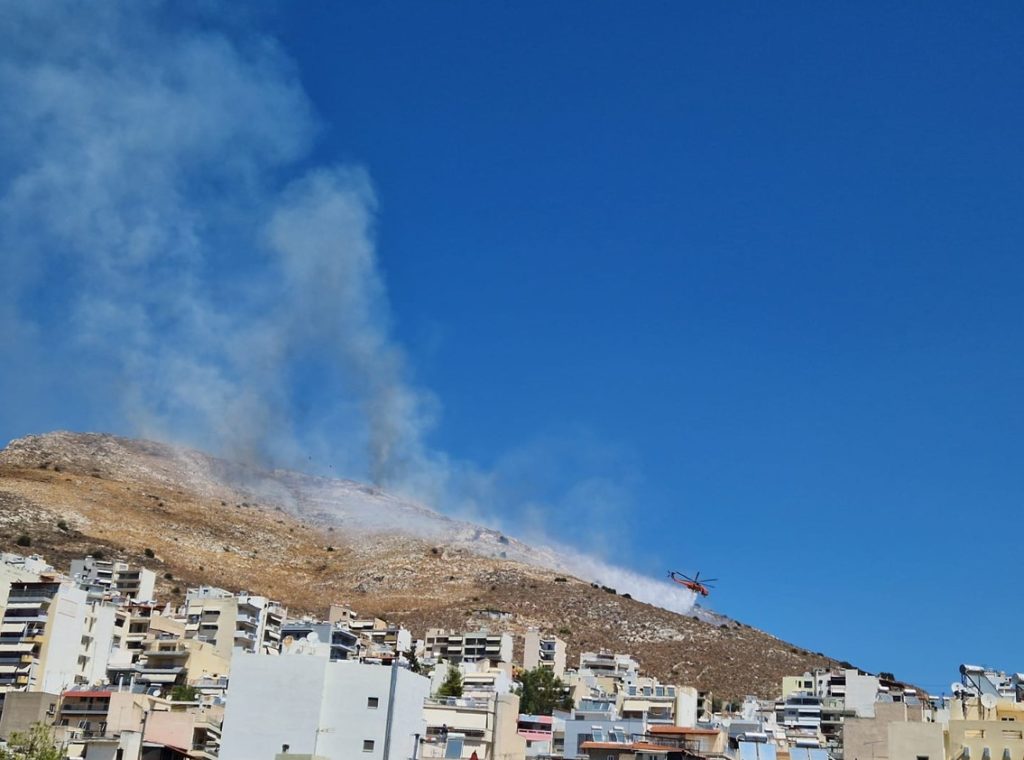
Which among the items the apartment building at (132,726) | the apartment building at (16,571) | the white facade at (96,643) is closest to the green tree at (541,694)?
the white facade at (96,643)

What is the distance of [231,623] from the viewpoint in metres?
124

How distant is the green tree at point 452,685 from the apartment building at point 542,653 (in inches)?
1376

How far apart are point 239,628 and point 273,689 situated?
78.4 meters

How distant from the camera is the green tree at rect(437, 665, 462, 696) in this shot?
98312 mm

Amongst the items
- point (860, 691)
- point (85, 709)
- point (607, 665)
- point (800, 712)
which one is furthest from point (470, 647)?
point (85, 709)

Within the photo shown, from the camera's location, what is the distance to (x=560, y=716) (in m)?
82.8

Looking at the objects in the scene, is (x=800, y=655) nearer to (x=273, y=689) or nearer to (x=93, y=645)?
(x=93, y=645)

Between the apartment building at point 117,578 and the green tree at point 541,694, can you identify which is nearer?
the green tree at point 541,694

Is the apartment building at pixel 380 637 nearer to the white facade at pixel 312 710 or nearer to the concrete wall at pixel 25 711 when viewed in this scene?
the concrete wall at pixel 25 711

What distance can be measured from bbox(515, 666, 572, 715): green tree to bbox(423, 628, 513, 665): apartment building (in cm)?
2592

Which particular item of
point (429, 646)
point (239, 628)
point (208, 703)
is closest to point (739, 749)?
point (208, 703)

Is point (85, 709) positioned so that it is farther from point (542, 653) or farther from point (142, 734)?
point (542, 653)

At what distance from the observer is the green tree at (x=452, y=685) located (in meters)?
98.3

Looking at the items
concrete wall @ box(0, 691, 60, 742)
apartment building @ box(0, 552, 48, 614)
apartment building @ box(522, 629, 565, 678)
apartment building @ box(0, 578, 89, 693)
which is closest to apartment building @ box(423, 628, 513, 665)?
apartment building @ box(522, 629, 565, 678)
